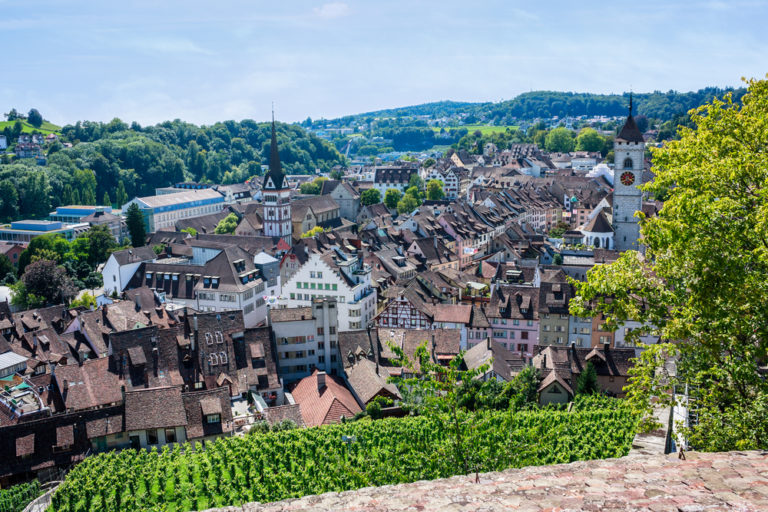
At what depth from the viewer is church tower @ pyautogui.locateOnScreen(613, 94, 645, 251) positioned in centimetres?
7975

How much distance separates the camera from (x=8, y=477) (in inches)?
1433

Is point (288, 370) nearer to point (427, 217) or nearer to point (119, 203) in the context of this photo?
point (427, 217)

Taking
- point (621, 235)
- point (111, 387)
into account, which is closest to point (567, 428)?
point (111, 387)

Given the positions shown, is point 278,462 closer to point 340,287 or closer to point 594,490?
point 340,287

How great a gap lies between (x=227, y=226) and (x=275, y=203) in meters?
15.4

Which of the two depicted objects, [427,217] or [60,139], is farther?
[60,139]

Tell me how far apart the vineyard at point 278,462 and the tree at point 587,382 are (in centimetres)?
534

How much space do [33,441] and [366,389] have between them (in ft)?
70.1

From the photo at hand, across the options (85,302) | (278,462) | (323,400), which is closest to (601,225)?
(323,400)

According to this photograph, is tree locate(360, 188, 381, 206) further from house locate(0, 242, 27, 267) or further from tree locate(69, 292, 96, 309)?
tree locate(69, 292, 96, 309)

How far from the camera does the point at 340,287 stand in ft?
194

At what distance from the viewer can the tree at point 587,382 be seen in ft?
160

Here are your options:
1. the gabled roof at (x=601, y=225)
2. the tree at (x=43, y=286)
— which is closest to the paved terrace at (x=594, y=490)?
the tree at (x=43, y=286)

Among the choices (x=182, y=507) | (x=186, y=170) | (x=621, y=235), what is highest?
(x=186, y=170)
